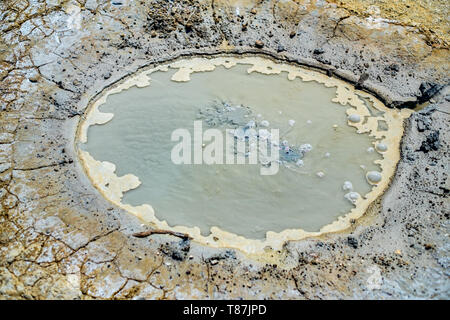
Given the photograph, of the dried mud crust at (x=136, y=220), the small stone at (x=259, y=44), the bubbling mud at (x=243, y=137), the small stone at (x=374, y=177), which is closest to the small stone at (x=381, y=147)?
the bubbling mud at (x=243, y=137)

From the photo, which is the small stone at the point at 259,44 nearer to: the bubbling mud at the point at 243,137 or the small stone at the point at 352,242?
the bubbling mud at the point at 243,137

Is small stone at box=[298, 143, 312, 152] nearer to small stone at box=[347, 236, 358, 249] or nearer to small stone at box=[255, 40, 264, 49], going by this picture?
small stone at box=[347, 236, 358, 249]

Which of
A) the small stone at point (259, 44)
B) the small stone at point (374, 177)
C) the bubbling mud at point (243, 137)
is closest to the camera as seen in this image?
the bubbling mud at point (243, 137)

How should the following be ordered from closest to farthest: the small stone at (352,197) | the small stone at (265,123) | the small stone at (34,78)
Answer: the small stone at (352,197), the small stone at (265,123), the small stone at (34,78)

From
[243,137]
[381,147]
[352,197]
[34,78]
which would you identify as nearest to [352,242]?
[352,197]

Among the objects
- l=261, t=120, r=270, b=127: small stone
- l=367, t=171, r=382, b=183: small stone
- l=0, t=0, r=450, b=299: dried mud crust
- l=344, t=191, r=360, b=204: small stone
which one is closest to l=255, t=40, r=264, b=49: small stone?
l=0, t=0, r=450, b=299: dried mud crust

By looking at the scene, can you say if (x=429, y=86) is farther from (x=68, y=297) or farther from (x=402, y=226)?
(x=68, y=297)

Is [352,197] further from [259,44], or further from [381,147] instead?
[259,44]
